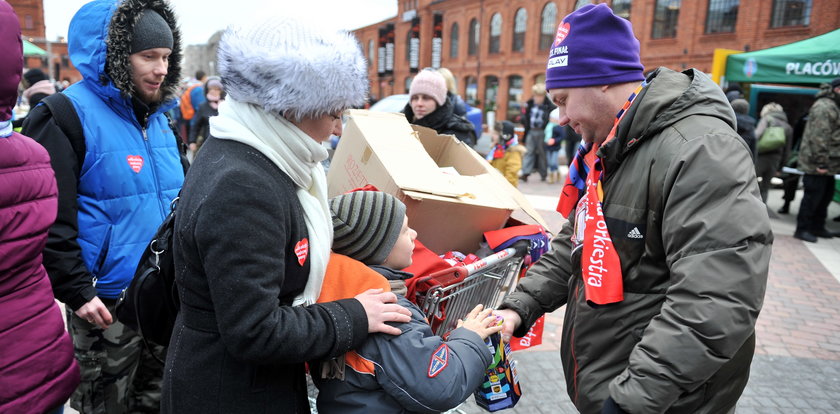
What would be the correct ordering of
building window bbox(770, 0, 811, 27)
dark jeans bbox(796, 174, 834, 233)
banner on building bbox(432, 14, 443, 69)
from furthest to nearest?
1. banner on building bbox(432, 14, 443, 69)
2. building window bbox(770, 0, 811, 27)
3. dark jeans bbox(796, 174, 834, 233)

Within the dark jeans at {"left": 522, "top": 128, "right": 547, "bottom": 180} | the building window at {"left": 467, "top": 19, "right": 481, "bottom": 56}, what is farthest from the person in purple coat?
the building window at {"left": 467, "top": 19, "right": 481, "bottom": 56}

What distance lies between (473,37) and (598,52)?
43.1 meters

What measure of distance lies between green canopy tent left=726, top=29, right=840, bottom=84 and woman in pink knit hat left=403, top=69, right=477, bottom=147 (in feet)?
25.6

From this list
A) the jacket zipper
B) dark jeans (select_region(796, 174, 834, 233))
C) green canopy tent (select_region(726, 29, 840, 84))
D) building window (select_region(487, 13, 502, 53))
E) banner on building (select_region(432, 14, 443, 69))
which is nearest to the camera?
the jacket zipper

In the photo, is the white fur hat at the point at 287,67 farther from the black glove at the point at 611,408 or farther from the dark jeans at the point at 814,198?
the dark jeans at the point at 814,198

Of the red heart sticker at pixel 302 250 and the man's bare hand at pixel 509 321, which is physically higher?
the red heart sticker at pixel 302 250

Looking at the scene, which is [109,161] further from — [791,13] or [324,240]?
[791,13]

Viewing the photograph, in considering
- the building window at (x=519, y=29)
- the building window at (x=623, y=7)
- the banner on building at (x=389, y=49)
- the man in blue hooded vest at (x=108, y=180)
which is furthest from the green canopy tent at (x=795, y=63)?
the banner on building at (x=389, y=49)

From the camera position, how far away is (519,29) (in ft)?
125

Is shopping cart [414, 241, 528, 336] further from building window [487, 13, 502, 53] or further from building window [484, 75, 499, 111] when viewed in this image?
building window [487, 13, 502, 53]

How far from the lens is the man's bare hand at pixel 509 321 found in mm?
2238

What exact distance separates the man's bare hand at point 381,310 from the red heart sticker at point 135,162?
148 centimetres

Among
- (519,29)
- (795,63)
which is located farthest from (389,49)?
(795,63)

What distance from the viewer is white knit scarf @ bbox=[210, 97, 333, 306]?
1528 millimetres
